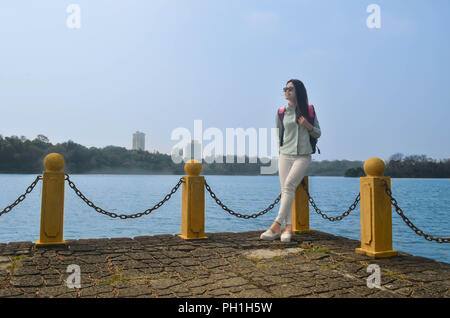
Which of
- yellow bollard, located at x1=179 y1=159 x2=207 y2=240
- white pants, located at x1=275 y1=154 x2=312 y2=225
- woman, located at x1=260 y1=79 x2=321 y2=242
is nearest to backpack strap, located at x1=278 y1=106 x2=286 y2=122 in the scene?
woman, located at x1=260 y1=79 x2=321 y2=242

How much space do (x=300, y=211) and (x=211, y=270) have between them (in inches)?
122

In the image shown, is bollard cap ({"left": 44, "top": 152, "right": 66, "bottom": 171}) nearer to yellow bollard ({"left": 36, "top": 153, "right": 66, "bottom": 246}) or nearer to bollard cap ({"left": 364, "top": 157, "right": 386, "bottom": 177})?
yellow bollard ({"left": 36, "top": 153, "right": 66, "bottom": 246})

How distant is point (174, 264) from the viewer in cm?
461

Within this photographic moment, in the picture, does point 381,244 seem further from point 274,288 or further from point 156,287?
point 156,287

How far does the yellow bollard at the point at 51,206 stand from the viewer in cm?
556

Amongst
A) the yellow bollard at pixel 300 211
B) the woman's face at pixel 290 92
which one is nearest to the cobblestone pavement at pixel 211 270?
the yellow bollard at pixel 300 211

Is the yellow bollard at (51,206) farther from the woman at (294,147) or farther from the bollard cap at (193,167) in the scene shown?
the woman at (294,147)

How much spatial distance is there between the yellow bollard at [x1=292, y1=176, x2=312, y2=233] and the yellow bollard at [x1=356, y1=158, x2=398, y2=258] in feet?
5.64

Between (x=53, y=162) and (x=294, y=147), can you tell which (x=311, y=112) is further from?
(x=53, y=162)

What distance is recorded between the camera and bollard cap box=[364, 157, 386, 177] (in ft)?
16.9

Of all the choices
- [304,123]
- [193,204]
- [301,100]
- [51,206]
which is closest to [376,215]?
[304,123]
